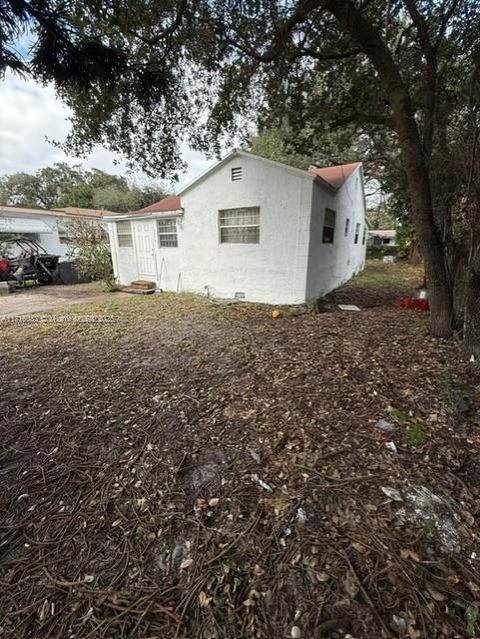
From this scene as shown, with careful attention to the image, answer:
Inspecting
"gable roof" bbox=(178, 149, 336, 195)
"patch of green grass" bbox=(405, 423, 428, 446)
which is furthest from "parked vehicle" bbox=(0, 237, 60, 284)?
"patch of green grass" bbox=(405, 423, 428, 446)

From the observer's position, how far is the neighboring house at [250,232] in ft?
23.3

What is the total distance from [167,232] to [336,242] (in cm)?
539

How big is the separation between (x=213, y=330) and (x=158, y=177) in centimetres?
428

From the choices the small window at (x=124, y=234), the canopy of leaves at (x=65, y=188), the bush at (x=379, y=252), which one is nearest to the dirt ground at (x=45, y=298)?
the small window at (x=124, y=234)

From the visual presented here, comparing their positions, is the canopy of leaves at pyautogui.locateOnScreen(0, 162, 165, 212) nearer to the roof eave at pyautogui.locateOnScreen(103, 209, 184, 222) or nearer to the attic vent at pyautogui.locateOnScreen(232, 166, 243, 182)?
the roof eave at pyautogui.locateOnScreen(103, 209, 184, 222)

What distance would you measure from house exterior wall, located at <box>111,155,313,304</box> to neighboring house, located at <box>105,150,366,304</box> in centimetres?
2

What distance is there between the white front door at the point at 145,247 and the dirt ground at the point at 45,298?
162cm

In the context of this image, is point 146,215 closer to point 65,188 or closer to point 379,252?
point 379,252

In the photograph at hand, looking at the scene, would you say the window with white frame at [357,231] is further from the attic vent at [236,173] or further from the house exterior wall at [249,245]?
the attic vent at [236,173]

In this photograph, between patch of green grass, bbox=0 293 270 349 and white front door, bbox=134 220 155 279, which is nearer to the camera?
patch of green grass, bbox=0 293 270 349

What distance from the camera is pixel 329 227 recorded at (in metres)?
8.39

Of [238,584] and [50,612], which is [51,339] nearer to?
[50,612]

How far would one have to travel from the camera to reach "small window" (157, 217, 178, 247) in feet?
30.7

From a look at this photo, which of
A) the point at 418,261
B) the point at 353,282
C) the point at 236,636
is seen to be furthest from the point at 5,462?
the point at 418,261
